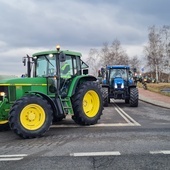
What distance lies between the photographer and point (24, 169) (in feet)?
19.0

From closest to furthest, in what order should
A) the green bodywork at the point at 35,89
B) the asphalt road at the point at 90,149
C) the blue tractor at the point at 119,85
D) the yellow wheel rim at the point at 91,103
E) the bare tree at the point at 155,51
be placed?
the asphalt road at the point at 90,149 < the green bodywork at the point at 35,89 < the yellow wheel rim at the point at 91,103 < the blue tractor at the point at 119,85 < the bare tree at the point at 155,51

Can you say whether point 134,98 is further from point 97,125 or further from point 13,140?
point 13,140

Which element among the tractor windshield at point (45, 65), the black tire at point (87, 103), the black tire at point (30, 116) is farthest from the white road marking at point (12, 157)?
the tractor windshield at point (45, 65)

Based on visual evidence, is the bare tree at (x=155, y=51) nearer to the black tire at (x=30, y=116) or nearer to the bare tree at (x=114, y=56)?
the bare tree at (x=114, y=56)

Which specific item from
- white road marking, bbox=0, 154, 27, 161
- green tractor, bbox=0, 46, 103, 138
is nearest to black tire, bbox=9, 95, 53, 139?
green tractor, bbox=0, 46, 103, 138

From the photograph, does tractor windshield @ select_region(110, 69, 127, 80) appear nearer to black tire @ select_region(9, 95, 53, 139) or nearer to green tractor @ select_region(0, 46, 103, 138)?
green tractor @ select_region(0, 46, 103, 138)

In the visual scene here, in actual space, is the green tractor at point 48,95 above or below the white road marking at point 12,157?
above

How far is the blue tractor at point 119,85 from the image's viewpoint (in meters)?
18.7

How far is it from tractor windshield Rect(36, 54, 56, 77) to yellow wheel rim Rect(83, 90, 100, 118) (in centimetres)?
153

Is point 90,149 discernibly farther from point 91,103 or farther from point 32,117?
point 91,103

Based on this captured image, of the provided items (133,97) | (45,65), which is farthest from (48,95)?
(133,97)

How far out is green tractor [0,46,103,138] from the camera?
8727 millimetres

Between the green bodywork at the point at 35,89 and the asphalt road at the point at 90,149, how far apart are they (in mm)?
844

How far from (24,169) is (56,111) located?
13.0 feet
